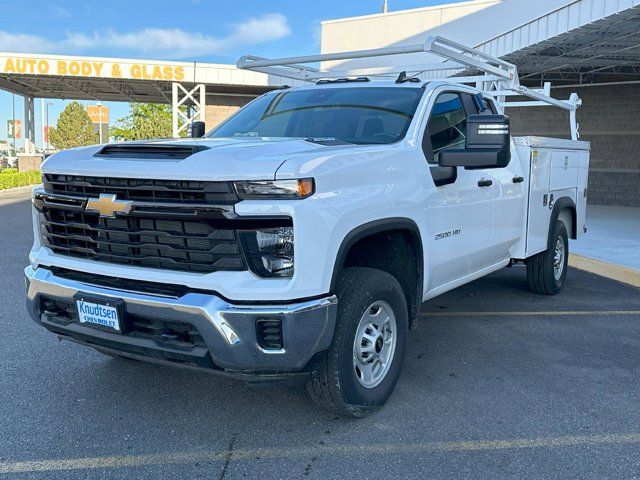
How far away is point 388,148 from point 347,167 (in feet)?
1.85

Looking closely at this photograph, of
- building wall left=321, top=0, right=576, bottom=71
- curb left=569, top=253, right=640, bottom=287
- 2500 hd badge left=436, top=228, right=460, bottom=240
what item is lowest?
curb left=569, top=253, right=640, bottom=287

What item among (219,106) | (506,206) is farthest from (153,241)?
(219,106)

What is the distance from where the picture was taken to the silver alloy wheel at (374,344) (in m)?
3.66

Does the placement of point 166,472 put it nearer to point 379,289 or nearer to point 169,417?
point 169,417

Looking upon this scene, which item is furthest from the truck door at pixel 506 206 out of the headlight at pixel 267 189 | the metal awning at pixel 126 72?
the metal awning at pixel 126 72

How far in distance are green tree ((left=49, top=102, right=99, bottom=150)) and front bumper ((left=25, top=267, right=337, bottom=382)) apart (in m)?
85.8

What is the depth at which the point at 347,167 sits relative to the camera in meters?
3.38

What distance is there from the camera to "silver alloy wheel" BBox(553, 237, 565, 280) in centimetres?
700

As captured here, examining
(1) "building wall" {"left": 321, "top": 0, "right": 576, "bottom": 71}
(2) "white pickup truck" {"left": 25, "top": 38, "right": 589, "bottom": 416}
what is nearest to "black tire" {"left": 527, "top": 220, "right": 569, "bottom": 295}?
(2) "white pickup truck" {"left": 25, "top": 38, "right": 589, "bottom": 416}

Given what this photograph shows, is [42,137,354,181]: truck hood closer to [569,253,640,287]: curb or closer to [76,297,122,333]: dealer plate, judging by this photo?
[76,297,122,333]: dealer plate

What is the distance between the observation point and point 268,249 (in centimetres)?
309

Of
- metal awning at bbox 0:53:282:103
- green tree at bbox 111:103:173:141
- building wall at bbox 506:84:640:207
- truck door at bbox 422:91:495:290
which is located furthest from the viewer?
green tree at bbox 111:103:173:141

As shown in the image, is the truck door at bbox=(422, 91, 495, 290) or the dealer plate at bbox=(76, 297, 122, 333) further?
the truck door at bbox=(422, 91, 495, 290)

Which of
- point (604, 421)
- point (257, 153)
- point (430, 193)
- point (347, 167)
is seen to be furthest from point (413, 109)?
point (604, 421)
